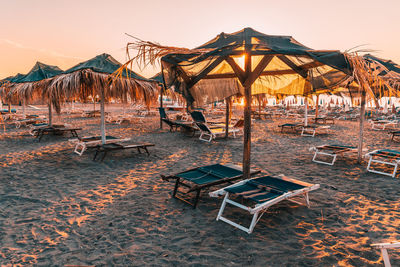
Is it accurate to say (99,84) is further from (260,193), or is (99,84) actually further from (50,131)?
(260,193)

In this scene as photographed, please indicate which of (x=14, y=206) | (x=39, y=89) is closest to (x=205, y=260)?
(x=14, y=206)

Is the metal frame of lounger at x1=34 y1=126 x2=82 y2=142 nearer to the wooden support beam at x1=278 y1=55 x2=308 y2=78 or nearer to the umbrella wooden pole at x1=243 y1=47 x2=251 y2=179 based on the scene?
the umbrella wooden pole at x1=243 y1=47 x2=251 y2=179

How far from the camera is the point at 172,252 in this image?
2.52 meters

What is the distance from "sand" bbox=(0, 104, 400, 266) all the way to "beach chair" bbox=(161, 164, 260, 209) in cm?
20

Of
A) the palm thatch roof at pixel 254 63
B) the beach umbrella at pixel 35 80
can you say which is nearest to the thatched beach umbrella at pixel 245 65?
the palm thatch roof at pixel 254 63

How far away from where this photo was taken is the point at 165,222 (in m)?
3.14

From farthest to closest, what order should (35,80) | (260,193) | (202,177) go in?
1. (35,80)
2. (202,177)
3. (260,193)

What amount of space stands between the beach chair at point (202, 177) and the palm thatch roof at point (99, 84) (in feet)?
10.9

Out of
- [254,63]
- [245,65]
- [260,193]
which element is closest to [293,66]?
[245,65]

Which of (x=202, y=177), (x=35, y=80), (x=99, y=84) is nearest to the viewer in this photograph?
(x=202, y=177)

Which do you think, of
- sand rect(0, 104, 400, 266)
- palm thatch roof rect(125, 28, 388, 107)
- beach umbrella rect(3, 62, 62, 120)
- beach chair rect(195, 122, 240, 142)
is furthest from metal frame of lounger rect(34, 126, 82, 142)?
palm thatch roof rect(125, 28, 388, 107)

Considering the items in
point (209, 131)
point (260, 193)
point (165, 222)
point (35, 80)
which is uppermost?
point (35, 80)

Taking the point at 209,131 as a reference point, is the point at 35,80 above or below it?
above

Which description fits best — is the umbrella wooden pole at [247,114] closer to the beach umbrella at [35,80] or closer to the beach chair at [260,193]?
the beach chair at [260,193]
